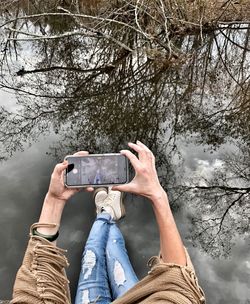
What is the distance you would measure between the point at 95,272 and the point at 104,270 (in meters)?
0.06

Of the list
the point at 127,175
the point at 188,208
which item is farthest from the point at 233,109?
the point at 127,175

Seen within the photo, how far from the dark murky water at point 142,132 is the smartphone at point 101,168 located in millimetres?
1766

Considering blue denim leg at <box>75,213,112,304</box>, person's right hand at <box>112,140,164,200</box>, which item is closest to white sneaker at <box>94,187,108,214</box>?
blue denim leg at <box>75,213,112,304</box>

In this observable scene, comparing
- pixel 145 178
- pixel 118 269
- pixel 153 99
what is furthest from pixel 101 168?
pixel 153 99

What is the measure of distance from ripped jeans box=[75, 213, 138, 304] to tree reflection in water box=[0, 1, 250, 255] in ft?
3.53

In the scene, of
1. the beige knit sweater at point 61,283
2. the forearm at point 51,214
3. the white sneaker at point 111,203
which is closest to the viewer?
the beige knit sweater at point 61,283

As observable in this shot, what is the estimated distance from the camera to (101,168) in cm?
162

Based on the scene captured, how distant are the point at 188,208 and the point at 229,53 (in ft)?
11.7

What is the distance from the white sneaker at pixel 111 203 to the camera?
3392mm

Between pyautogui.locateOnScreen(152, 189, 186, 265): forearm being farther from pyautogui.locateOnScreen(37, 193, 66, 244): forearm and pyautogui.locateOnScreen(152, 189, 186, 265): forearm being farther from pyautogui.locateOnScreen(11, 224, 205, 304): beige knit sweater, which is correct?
pyautogui.locateOnScreen(37, 193, 66, 244): forearm

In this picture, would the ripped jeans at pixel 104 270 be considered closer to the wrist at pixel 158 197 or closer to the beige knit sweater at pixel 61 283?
the beige knit sweater at pixel 61 283

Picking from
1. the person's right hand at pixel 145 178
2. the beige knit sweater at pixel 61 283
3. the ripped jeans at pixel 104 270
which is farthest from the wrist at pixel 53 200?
the ripped jeans at pixel 104 270

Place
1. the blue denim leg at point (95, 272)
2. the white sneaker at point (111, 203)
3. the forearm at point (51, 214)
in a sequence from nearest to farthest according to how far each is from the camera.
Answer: the forearm at point (51, 214) → the blue denim leg at point (95, 272) → the white sneaker at point (111, 203)

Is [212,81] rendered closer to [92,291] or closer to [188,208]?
[188,208]
